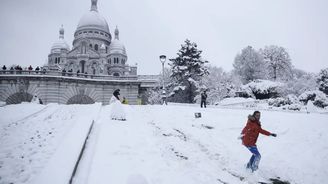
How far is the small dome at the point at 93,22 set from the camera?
69.6 metres

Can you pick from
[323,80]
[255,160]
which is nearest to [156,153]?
[255,160]

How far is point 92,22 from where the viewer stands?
69938 mm

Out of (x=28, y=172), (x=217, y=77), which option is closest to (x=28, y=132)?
(x=28, y=172)

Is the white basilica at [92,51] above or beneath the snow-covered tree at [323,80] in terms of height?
above

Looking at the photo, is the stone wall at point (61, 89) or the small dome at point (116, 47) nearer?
the stone wall at point (61, 89)

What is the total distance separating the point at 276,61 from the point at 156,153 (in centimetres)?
5658

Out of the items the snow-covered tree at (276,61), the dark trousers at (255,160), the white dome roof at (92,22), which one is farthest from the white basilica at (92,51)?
the dark trousers at (255,160)

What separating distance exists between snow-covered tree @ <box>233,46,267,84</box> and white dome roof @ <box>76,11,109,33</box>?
1492 inches

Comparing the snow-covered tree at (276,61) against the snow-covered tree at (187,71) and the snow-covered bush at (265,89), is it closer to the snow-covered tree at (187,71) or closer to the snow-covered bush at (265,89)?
the snow-covered bush at (265,89)

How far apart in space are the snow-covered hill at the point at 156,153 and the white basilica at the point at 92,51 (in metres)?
45.4

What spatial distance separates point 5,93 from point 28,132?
25.9 m

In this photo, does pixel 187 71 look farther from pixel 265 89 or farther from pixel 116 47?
pixel 116 47

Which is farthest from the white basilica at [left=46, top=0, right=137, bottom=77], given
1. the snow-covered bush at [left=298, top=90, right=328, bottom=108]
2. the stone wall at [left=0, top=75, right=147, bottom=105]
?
the snow-covered bush at [left=298, top=90, right=328, bottom=108]

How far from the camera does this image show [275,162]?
31.1 feet
